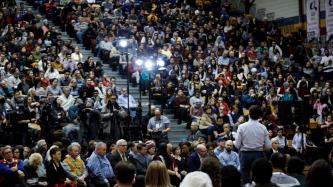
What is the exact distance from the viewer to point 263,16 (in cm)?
3183

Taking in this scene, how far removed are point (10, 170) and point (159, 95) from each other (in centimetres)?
1001

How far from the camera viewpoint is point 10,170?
10711mm

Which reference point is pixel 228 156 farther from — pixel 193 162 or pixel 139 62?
pixel 139 62

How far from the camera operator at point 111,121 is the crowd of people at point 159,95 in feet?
0.12

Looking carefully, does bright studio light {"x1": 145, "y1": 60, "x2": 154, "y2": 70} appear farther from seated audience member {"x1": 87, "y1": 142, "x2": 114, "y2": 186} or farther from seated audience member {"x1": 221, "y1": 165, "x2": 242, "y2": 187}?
seated audience member {"x1": 221, "y1": 165, "x2": 242, "y2": 187}

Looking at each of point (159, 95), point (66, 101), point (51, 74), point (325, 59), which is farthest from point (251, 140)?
point (325, 59)

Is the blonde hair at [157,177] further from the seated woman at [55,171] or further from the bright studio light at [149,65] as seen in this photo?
the bright studio light at [149,65]

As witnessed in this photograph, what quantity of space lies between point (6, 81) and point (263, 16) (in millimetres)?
17003

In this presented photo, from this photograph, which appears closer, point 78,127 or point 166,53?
point 78,127

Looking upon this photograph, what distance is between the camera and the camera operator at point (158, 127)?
1680 centimetres

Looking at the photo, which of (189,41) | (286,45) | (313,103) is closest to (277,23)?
(286,45)

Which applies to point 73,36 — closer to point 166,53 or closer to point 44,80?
point 166,53

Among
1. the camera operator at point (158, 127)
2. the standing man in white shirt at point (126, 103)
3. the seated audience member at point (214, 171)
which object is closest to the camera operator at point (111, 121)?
the camera operator at point (158, 127)

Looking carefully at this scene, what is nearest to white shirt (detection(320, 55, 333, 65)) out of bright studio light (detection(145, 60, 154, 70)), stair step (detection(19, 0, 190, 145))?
bright studio light (detection(145, 60, 154, 70))
